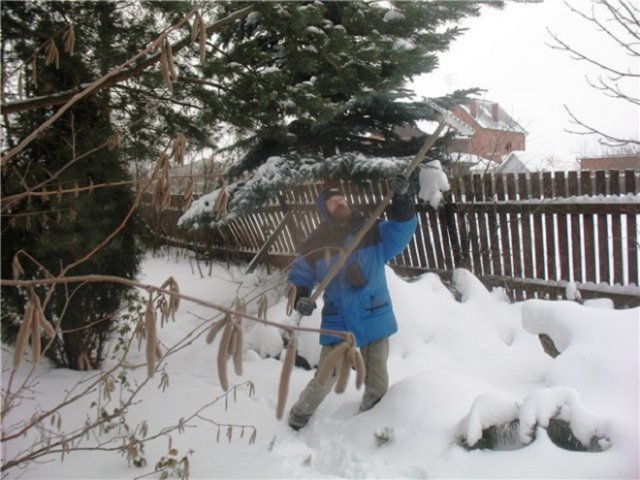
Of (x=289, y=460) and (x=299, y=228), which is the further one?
(x=299, y=228)

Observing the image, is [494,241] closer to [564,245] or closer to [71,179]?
[564,245]

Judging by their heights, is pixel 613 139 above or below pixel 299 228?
above

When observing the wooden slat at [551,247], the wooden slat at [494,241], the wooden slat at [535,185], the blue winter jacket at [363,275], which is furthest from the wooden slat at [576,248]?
the blue winter jacket at [363,275]

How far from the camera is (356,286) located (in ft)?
10.7

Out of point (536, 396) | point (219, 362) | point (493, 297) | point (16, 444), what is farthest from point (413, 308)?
point (219, 362)

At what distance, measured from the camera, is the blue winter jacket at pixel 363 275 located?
3.28 meters

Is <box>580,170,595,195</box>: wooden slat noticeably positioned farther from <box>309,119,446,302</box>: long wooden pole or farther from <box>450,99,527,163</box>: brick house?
<box>309,119,446,302</box>: long wooden pole

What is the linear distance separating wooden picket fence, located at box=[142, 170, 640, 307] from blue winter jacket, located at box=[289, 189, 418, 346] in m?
1.48

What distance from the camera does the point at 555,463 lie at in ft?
7.98

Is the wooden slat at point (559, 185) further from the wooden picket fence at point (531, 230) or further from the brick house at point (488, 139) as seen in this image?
the brick house at point (488, 139)

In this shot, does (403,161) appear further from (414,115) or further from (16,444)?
(16,444)

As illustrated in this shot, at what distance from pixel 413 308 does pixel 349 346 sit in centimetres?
395

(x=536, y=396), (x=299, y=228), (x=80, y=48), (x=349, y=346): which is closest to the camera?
(x=349, y=346)

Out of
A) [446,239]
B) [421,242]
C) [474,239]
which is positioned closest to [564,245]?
[474,239]
